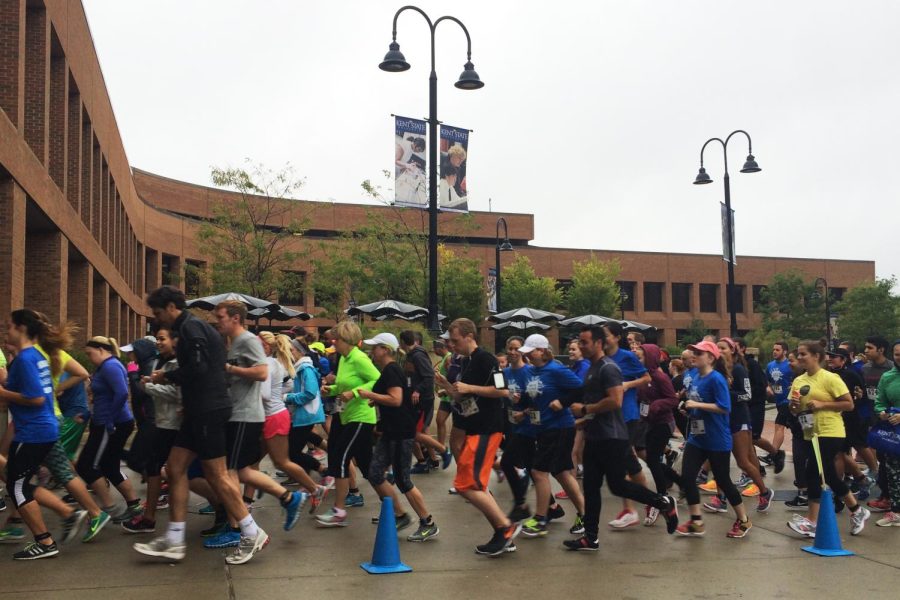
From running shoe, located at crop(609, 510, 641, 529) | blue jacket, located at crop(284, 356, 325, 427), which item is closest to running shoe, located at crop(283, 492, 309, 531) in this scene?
blue jacket, located at crop(284, 356, 325, 427)

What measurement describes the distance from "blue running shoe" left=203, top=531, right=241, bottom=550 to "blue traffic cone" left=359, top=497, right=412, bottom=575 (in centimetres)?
131

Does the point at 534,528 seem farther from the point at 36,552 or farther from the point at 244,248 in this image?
the point at 244,248

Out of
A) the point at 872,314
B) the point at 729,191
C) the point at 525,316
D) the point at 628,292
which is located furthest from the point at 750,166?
the point at 628,292

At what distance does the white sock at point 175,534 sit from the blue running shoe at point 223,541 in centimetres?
60

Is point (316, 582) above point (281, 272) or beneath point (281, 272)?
beneath

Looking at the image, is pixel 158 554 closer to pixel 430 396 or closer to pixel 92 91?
pixel 430 396

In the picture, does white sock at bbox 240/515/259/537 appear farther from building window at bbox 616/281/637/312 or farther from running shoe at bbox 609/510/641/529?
building window at bbox 616/281/637/312

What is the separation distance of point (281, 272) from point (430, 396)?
120 feet

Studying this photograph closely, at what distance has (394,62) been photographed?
17219 mm

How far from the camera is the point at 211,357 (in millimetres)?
6680

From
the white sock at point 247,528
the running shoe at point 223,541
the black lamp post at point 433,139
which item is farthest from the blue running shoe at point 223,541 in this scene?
the black lamp post at point 433,139

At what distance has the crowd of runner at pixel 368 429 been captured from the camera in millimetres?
6828

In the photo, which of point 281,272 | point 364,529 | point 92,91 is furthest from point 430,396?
point 281,272

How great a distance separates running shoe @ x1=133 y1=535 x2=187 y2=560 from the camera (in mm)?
6672
